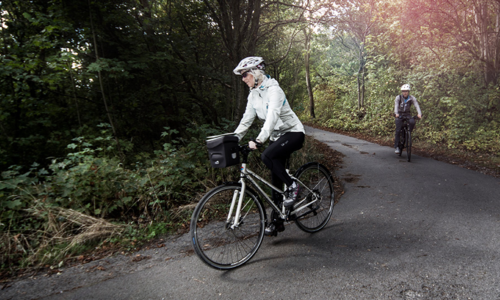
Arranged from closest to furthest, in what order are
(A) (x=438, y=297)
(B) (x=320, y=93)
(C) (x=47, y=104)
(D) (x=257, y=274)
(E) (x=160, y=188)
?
1. (A) (x=438, y=297)
2. (D) (x=257, y=274)
3. (E) (x=160, y=188)
4. (C) (x=47, y=104)
5. (B) (x=320, y=93)

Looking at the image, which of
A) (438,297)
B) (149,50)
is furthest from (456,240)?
(149,50)

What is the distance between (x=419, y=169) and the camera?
7312mm

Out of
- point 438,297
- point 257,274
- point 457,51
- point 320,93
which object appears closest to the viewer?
point 438,297

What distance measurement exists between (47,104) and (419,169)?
9491mm

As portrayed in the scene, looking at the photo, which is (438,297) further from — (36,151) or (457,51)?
(457,51)

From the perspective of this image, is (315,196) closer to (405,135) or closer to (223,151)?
(223,151)

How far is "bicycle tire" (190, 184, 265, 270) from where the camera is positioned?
303cm

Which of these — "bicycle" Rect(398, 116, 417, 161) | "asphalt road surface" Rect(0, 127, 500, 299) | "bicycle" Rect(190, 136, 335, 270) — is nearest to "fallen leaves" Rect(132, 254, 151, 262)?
"asphalt road surface" Rect(0, 127, 500, 299)

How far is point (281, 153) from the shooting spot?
3400 mm

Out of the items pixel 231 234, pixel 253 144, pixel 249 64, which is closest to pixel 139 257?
pixel 231 234

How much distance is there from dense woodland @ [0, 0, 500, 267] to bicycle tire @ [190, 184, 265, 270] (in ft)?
3.94

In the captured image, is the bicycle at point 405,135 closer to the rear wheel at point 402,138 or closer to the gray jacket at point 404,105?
the rear wheel at point 402,138

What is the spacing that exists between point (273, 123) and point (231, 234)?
1324 millimetres

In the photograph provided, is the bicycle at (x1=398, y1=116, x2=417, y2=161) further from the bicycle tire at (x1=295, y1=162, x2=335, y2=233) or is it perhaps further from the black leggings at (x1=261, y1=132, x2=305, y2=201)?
the black leggings at (x1=261, y1=132, x2=305, y2=201)
